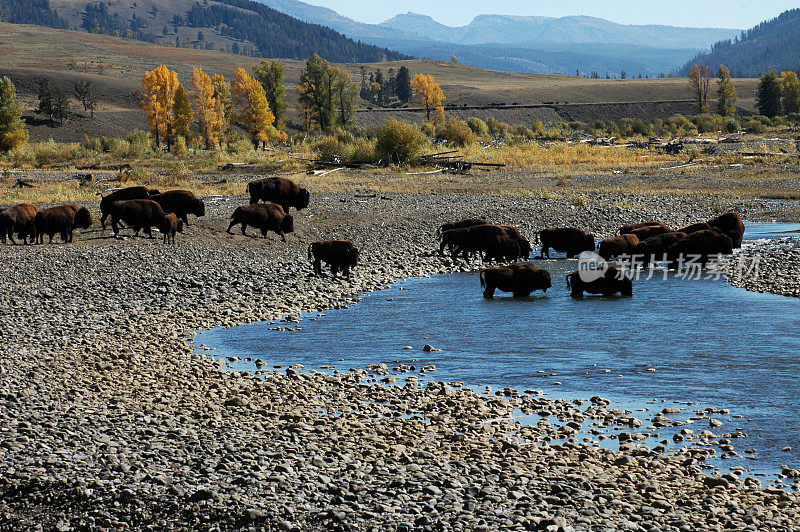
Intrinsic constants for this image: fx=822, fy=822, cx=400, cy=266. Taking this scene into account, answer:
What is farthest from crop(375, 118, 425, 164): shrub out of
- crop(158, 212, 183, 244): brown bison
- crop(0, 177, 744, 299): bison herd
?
crop(158, 212, 183, 244): brown bison

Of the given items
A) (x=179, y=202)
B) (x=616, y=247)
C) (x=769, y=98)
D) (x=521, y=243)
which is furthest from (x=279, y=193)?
(x=769, y=98)

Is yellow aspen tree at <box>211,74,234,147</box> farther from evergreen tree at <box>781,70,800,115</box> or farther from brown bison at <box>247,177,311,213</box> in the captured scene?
evergreen tree at <box>781,70,800,115</box>

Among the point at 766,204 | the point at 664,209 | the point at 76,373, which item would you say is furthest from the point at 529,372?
the point at 766,204

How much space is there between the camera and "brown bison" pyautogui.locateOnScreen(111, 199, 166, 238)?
804 inches

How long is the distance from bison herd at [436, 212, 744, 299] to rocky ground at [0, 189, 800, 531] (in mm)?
5232

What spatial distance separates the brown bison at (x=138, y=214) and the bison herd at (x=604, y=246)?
722cm

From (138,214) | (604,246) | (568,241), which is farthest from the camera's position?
(568,241)

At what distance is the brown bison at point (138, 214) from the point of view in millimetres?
20422

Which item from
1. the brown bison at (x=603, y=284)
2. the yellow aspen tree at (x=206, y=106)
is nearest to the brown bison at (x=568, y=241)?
the brown bison at (x=603, y=284)

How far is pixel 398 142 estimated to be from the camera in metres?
44.9

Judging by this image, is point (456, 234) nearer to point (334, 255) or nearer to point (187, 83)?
point (334, 255)

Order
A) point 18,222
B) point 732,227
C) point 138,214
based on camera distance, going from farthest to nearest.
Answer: point 732,227, point 138,214, point 18,222

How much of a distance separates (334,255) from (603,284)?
5696 mm

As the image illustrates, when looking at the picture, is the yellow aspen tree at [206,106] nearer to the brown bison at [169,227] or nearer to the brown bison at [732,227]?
the brown bison at [169,227]
